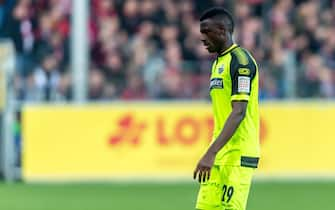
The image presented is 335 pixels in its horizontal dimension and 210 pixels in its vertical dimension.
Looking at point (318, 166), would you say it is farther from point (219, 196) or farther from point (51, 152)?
point (219, 196)

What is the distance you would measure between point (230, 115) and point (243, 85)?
0.23 m

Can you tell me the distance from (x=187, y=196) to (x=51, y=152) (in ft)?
10.8

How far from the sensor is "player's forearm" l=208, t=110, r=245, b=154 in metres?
7.12

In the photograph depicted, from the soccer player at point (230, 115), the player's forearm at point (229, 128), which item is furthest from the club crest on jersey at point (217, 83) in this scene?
the player's forearm at point (229, 128)

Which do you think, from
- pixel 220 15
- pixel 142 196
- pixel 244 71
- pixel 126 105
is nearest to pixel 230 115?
pixel 244 71

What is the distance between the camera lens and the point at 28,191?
15898mm

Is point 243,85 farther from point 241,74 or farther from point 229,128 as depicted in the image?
point 229,128

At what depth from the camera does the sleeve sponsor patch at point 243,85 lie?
7.23m

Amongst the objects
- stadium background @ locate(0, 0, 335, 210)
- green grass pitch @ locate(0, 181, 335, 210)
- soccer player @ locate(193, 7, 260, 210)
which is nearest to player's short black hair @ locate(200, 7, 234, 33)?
soccer player @ locate(193, 7, 260, 210)

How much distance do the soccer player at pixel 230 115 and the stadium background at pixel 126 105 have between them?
29.4 ft

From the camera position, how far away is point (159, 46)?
18.9 meters

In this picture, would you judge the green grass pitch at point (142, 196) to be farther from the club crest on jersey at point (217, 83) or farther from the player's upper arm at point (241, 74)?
the player's upper arm at point (241, 74)

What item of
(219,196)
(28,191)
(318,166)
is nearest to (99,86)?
(28,191)

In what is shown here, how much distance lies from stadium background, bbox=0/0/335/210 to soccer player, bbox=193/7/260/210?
29.4ft
